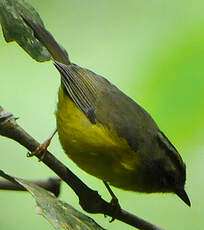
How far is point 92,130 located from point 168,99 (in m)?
0.75

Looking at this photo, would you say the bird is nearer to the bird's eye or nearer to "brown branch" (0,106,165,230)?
the bird's eye

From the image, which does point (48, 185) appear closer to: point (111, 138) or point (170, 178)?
point (111, 138)

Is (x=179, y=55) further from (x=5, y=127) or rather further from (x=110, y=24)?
(x=110, y=24)

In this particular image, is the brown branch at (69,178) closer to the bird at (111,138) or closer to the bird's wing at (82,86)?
the bird at (111,138)

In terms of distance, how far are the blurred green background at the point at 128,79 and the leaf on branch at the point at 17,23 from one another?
2.48 ft

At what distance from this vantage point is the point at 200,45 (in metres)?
2.81

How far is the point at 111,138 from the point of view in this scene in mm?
3484

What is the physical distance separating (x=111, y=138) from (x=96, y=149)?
176mm

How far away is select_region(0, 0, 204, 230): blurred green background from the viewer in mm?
2832

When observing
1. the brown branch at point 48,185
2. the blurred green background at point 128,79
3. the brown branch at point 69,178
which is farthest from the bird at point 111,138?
the brown branch at point 48,185

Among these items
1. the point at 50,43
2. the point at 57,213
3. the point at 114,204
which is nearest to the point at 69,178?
the point at 57,213

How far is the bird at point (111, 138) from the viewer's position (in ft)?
11.1

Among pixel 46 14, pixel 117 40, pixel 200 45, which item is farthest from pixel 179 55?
pixel 46 14

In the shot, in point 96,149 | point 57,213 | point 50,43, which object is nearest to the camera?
point 57,213
